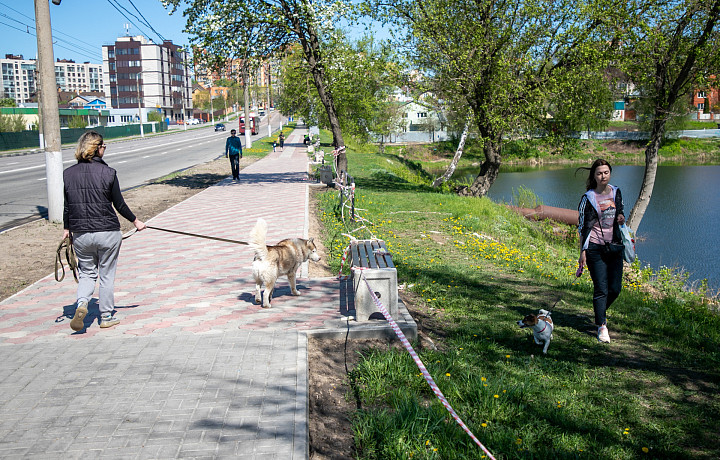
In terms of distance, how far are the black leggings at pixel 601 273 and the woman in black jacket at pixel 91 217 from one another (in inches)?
182

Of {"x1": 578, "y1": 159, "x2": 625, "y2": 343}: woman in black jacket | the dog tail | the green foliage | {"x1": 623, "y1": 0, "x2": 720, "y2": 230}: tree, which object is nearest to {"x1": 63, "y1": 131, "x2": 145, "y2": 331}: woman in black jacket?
the dog tail

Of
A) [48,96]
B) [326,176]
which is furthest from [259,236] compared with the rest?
[326,176]

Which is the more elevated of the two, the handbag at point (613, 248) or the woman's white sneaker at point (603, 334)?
the handbag at point (613, 248)

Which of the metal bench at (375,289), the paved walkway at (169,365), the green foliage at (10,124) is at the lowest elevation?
the paved walkway at (169,365)

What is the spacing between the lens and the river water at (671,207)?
615 inches

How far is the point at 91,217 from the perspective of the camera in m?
5.43

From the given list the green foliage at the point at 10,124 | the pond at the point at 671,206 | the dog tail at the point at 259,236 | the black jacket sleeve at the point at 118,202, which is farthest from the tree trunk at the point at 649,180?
the green foliage at the point at 10,124

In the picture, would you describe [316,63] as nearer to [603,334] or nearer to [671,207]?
[603,334]

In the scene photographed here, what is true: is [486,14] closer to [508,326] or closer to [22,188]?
[508,326]

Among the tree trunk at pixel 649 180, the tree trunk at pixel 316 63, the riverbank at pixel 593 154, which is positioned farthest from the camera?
the riverbank at pixel 593 154

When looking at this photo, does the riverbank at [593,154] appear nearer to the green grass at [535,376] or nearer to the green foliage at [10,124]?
the green foliage at [10,124]

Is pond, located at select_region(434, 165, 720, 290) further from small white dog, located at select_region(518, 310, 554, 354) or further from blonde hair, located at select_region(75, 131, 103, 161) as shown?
blonde hair, located at select_region(75, 131, 103, 161)

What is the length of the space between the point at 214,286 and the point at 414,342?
304cm

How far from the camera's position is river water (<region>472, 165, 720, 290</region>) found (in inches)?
615
